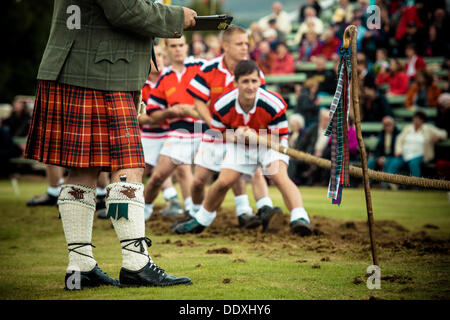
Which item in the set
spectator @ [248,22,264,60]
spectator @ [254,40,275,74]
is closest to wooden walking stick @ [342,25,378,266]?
spectator @ [254,40,275,74]

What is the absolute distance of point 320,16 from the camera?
16031mm

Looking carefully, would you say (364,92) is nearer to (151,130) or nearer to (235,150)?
(151,130)

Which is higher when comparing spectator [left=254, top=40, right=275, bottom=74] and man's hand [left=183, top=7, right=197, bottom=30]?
spectator [left=254, top=40, right=275, bottom=74]

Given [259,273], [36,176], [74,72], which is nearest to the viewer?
[74,72]

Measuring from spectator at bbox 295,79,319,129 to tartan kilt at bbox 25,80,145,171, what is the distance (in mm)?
8936

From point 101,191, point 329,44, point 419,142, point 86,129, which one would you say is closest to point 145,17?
point 86,129

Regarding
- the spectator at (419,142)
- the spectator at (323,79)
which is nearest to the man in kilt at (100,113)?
Result: the spectator at (419,142)

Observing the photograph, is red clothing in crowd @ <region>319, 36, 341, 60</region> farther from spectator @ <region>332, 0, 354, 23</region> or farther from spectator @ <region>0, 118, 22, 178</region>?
spectator @ <region>0, 118, 22, 178</region>

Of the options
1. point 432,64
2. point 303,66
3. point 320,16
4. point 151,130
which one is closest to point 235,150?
point 151,130

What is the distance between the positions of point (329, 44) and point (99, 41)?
36.8 feet

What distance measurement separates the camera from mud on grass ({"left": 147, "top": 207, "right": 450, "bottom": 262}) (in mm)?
4270

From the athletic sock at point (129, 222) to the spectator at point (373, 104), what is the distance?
905cm

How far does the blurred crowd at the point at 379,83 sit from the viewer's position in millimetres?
10234

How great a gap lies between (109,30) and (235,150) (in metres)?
2.41
